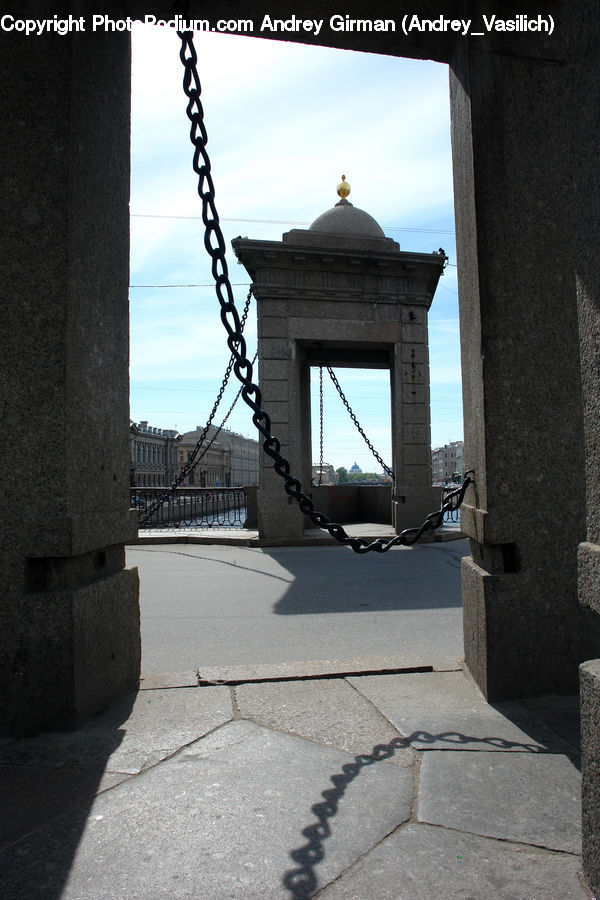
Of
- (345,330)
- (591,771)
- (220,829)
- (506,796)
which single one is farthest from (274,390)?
(591,771)

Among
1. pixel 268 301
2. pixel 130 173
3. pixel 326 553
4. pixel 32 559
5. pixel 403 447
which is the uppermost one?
pixel 268 301

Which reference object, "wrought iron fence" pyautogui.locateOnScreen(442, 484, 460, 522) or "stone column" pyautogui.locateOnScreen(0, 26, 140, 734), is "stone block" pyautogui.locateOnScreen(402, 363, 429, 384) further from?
"stone column" pyautogui.locateOnScreen(0, 26, 140, 734)

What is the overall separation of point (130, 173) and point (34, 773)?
282 cm

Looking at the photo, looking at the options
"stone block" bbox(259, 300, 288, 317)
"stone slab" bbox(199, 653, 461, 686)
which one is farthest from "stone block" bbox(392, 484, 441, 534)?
"stone slab" bbox(199, 653, 461, 686)

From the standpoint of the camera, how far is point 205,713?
8.77ft

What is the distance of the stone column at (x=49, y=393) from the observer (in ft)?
8.33

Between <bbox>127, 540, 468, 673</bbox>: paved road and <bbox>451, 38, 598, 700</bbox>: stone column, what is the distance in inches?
34.9

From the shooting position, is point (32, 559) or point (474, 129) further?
point (474, 129)

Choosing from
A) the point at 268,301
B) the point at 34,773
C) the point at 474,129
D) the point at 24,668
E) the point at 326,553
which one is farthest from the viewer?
the point at 268,301

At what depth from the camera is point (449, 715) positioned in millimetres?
2668

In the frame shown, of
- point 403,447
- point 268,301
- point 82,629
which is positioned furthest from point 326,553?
point 82,629

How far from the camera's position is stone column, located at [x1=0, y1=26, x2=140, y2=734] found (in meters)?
2.54

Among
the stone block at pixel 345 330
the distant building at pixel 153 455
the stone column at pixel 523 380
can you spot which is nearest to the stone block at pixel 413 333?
the stone block at pixel 345 330

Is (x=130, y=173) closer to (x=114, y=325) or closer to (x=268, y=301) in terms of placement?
(x=114, y=325)
